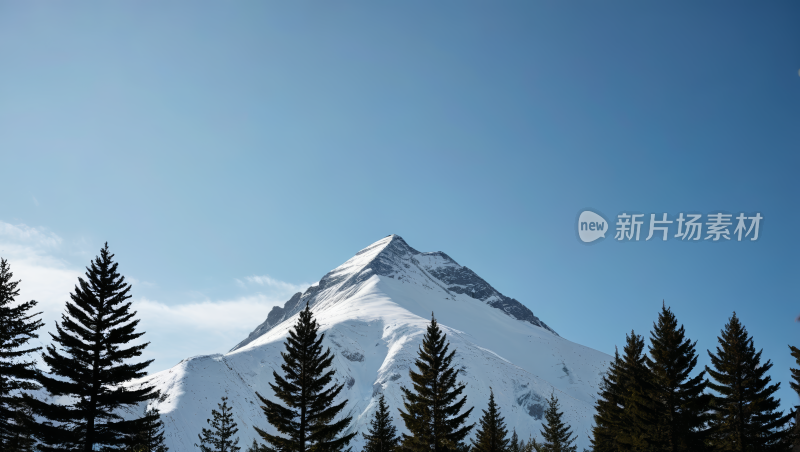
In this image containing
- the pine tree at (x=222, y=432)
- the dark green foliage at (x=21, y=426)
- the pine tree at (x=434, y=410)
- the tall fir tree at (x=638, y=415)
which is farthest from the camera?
the pine tree at (x=222, y=432)

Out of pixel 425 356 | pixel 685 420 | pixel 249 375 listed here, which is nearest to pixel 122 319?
pixel 425 356

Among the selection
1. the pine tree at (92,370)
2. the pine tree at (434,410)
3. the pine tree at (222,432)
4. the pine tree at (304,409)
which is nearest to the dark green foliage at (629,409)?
the pine tree at (434,410)

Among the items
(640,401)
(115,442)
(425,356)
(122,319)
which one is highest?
(122,319)

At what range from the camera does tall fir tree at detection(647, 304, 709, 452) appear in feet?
79.7

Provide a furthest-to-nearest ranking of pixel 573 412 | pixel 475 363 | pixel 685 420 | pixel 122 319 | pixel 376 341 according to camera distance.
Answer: pixel 376 341
pixel 475 363
pixel 573 412
pixel 122 319
pixel 685 420

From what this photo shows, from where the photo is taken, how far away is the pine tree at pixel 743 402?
88.4ft

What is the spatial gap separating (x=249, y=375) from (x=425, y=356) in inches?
5763

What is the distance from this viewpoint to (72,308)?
1009 inches

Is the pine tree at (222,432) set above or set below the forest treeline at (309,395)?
below

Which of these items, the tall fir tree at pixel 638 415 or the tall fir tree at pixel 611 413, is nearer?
the tall fir tree at pixel 638 415

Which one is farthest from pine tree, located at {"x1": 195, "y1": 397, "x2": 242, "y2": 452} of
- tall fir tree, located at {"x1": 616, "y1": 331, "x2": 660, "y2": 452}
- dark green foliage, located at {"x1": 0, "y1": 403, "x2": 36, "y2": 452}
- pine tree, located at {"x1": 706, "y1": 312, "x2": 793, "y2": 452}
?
pine tree, located at {"x1": 706, "y1": 312, "x2": 793, "y2": 452}

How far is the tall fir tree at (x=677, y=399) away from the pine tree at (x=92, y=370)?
86.8 ft

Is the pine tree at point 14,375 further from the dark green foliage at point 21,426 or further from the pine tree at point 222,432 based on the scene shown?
the pine tree at point 222,432

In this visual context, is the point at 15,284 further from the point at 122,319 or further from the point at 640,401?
the point at 640,401
